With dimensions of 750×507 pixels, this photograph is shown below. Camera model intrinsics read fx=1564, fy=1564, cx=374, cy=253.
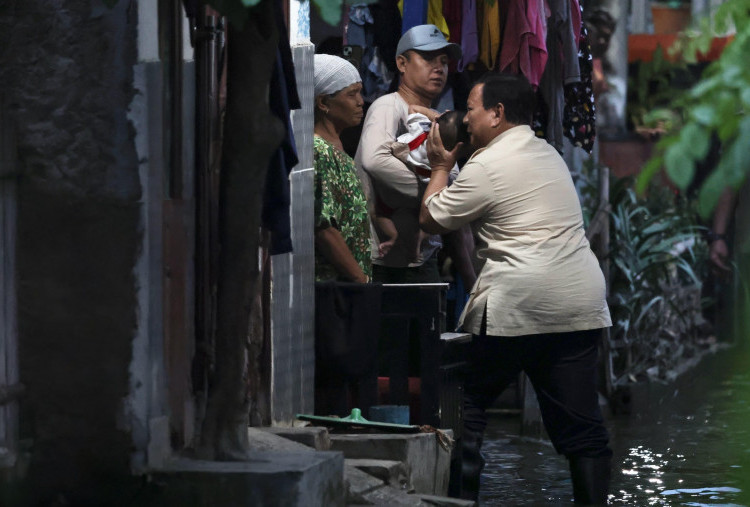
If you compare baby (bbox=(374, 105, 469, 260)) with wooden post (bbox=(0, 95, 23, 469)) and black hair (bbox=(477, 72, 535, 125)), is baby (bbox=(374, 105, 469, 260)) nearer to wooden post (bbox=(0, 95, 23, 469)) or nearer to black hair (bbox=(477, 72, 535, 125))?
black hair (bbox=(477, 72, 535, 125))

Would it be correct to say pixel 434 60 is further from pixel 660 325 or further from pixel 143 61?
pixel 660 325

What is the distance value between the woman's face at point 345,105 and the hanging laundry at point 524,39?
6.23 feet

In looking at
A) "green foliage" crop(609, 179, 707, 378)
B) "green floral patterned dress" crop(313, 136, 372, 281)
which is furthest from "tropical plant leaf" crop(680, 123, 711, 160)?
"green foliage" crop(609, 179, 707, 378)

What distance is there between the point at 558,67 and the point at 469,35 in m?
0.91

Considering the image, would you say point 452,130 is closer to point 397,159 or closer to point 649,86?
point 397,159

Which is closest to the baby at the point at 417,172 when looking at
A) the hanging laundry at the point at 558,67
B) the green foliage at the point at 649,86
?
the hanging laundry at the point at 558,67

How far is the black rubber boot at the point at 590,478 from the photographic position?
678cm

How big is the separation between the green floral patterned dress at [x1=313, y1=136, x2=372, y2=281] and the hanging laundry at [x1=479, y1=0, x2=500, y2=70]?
82.8 inches

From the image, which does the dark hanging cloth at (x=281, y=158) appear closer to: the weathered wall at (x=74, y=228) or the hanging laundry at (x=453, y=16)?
the weathered wall at (x=74, y=228)

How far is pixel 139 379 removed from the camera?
199 inches

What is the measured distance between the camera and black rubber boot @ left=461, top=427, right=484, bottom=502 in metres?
7.00

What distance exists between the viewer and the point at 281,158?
19.1 ft

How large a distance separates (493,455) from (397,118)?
7.21 feet

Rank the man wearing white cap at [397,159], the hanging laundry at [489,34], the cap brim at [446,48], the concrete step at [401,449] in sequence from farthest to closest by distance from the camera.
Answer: the hanging laundry at [489,34]
the cap brim at [446,48]
the man wearing white cap at [397,159]
the concrete step at [401,449]
